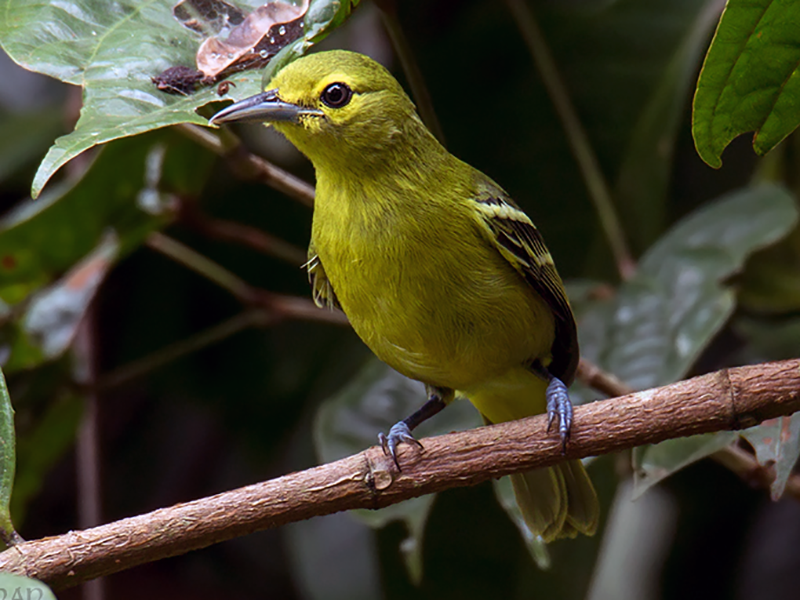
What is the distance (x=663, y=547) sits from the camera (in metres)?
3.92

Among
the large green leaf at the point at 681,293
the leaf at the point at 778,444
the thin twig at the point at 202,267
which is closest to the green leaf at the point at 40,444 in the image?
the thin twig at the point at 202,267

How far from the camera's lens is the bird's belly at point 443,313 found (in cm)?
236

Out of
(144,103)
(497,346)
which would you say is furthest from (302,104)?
(497,346)

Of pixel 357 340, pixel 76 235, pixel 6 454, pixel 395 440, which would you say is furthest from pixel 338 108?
pixel 357 340

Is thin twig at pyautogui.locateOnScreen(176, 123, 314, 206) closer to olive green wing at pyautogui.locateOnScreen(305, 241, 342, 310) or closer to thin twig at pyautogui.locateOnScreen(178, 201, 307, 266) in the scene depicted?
olive green wing at pyautogui.locateOnScreen(305, 241, 342, 310)

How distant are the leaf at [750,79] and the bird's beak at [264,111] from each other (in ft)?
Result: 3.08

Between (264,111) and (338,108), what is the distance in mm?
274

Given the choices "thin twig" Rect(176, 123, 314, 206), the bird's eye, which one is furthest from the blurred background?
the bird's eye

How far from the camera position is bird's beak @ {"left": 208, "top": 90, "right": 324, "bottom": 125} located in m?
2.05

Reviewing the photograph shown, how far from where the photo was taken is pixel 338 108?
239 centimetres

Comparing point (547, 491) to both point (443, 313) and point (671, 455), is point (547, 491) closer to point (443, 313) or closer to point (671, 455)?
point (671, 455)

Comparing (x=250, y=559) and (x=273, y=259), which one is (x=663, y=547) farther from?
(x=273, y=259)

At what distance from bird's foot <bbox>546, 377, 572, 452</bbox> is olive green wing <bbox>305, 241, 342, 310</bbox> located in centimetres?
65

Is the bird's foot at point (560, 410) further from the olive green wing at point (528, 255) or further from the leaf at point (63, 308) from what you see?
the leaf at point (63, 308)
